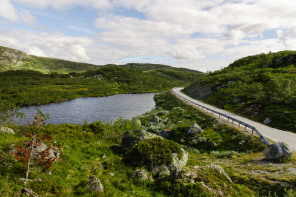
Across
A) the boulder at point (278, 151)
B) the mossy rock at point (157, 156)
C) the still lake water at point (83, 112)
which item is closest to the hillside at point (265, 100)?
the boulder at point (278, 151)

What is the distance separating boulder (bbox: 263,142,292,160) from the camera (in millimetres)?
13369

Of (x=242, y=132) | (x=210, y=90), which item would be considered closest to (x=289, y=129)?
(x=242, y=132)

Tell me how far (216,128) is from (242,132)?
404cm

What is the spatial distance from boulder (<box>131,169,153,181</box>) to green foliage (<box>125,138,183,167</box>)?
104 centimetres

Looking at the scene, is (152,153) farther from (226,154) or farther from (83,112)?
(83,112)

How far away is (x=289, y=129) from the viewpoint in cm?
2183

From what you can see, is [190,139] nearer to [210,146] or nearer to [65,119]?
[210,146]

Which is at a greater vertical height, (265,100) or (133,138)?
(265,100)

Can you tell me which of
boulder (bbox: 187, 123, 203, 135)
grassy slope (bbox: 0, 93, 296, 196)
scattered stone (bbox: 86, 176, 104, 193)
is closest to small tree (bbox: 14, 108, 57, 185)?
grassy slope (bbox: 0, 93, 296, 196)

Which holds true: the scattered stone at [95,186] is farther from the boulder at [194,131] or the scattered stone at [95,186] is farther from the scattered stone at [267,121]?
the scattered stone at [267,121]

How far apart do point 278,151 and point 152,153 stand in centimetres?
989

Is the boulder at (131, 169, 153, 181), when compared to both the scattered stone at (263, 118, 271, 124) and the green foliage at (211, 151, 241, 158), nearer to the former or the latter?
the green foliage at (211, 151, 241, 158)

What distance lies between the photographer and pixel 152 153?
12.7 meters

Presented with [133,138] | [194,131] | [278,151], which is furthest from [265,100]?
[133,138]
